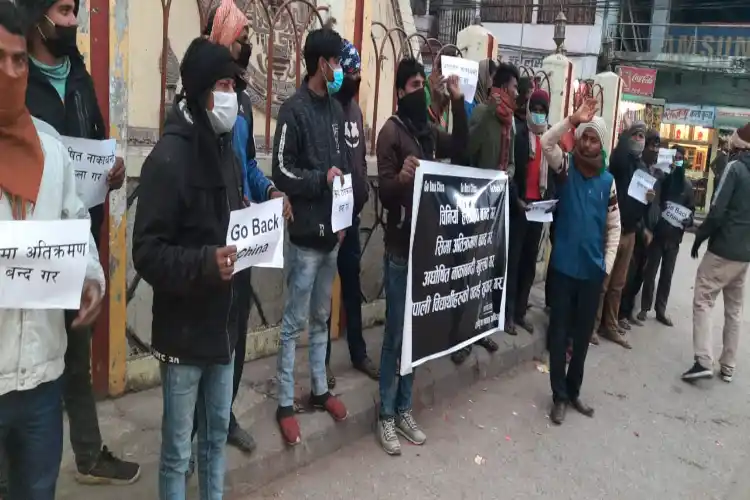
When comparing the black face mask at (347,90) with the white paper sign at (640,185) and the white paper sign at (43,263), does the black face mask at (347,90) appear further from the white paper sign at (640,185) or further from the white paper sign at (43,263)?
the white paper sign at (640,185)

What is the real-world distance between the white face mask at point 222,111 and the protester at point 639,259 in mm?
5311

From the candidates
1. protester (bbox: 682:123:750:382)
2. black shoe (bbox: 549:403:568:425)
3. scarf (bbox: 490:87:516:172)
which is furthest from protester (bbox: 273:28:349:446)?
protester (bbox: 682:123:750:382)

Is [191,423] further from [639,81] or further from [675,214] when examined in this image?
[639,81]

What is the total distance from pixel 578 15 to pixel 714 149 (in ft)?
18.8

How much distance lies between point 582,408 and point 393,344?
71.3 inches

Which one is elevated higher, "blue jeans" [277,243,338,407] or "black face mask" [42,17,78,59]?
"black face mask" [42,17,78,59]

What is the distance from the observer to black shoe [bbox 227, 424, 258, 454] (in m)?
3.56

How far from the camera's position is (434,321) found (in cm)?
418

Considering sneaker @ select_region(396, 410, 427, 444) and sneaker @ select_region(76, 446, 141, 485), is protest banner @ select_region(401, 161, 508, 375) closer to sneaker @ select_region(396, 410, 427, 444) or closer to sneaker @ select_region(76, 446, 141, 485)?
sneaker @ select_region(396, 410, 427, 444)

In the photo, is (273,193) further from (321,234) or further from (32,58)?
(32,58)

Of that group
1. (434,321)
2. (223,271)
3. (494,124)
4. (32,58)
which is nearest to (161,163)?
(223,271)

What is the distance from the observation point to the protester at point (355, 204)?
3.88 meters

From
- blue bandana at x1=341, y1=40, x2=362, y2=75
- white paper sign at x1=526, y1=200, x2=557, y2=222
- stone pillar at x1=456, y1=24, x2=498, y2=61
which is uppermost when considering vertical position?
stone pillar at x1=456, y1=24, x2=498, y2=61

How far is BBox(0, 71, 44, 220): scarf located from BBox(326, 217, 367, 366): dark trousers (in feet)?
7.79
